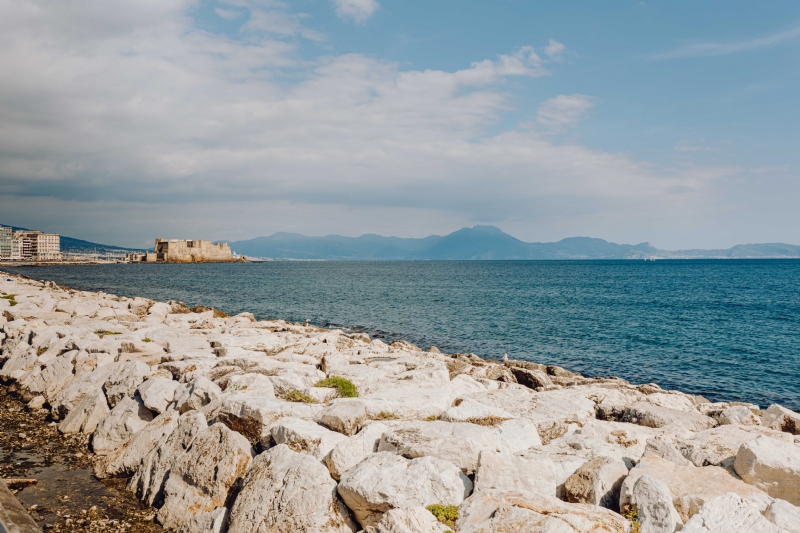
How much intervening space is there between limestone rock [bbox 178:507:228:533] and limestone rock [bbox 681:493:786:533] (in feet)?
20.6

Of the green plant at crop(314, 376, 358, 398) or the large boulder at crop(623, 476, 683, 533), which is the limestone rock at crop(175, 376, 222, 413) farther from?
the large boulder at crop(623, 476, 683, 533)

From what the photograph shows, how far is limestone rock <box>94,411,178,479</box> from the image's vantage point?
10336 millimetres

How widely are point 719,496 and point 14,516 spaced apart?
9.83m

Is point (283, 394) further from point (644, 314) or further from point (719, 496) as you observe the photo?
point (644, 314)

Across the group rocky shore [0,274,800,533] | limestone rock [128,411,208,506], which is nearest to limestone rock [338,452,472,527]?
rocky shore [0,274,800,533]

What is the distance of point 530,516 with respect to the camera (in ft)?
18.7

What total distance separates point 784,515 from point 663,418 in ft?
A: 17.4

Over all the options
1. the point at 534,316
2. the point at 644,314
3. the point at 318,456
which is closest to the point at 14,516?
the point at 318,456

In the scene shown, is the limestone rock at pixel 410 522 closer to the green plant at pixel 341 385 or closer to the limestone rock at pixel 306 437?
the limestone rock at pixel 306 437

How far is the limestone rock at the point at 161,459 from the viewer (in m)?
9.30

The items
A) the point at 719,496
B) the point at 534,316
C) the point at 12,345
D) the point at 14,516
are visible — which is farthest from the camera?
the point at 534,316

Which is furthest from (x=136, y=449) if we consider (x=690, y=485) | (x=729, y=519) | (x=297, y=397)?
(x=729, y=519)

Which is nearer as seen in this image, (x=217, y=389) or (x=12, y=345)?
(x=217, y=389)

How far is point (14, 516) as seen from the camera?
8.02 m
